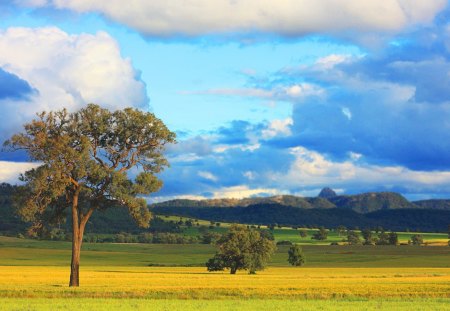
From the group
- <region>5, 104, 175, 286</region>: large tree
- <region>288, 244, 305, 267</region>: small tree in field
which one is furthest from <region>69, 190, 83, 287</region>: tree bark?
<region>288, 244, 305, 267</region>: small tree in field

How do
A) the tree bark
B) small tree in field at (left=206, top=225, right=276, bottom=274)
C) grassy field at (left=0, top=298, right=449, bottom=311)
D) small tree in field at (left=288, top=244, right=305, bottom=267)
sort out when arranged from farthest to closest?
small tree in field at (left=288, top=244, right=305, bottom=267) < small tree in field at (left=206, top=225, right=276, bottom=274) < the tree bark < grassy field at (left=0, top=298, right=449, bottom=311)

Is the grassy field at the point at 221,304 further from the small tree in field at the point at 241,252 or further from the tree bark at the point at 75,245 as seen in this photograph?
the small tree in field at the point at 241,252

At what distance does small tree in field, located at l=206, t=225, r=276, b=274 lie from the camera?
363 ft

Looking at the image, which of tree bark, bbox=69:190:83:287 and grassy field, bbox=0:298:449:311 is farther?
tree bark, bbox=69:190:83:287

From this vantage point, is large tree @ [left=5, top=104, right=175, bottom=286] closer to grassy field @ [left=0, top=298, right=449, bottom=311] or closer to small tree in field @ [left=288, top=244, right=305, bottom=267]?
grassy field @ [left=0, top=298, right=449, bottom=311]

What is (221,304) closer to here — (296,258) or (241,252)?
(241,252)

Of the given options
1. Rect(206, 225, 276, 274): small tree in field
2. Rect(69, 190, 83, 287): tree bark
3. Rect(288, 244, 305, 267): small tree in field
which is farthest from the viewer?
Rect(288, 244, 305, 267): small tree in field

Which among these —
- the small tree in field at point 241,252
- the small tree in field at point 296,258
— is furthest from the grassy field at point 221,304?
the small tree in field at point 296,258

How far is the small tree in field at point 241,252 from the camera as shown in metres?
111

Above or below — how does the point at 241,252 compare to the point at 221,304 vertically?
above

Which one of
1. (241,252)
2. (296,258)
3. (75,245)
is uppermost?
(75,245)

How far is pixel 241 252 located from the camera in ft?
369

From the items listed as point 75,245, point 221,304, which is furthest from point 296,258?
point 221,304

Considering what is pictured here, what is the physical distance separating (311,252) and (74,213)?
451ft
